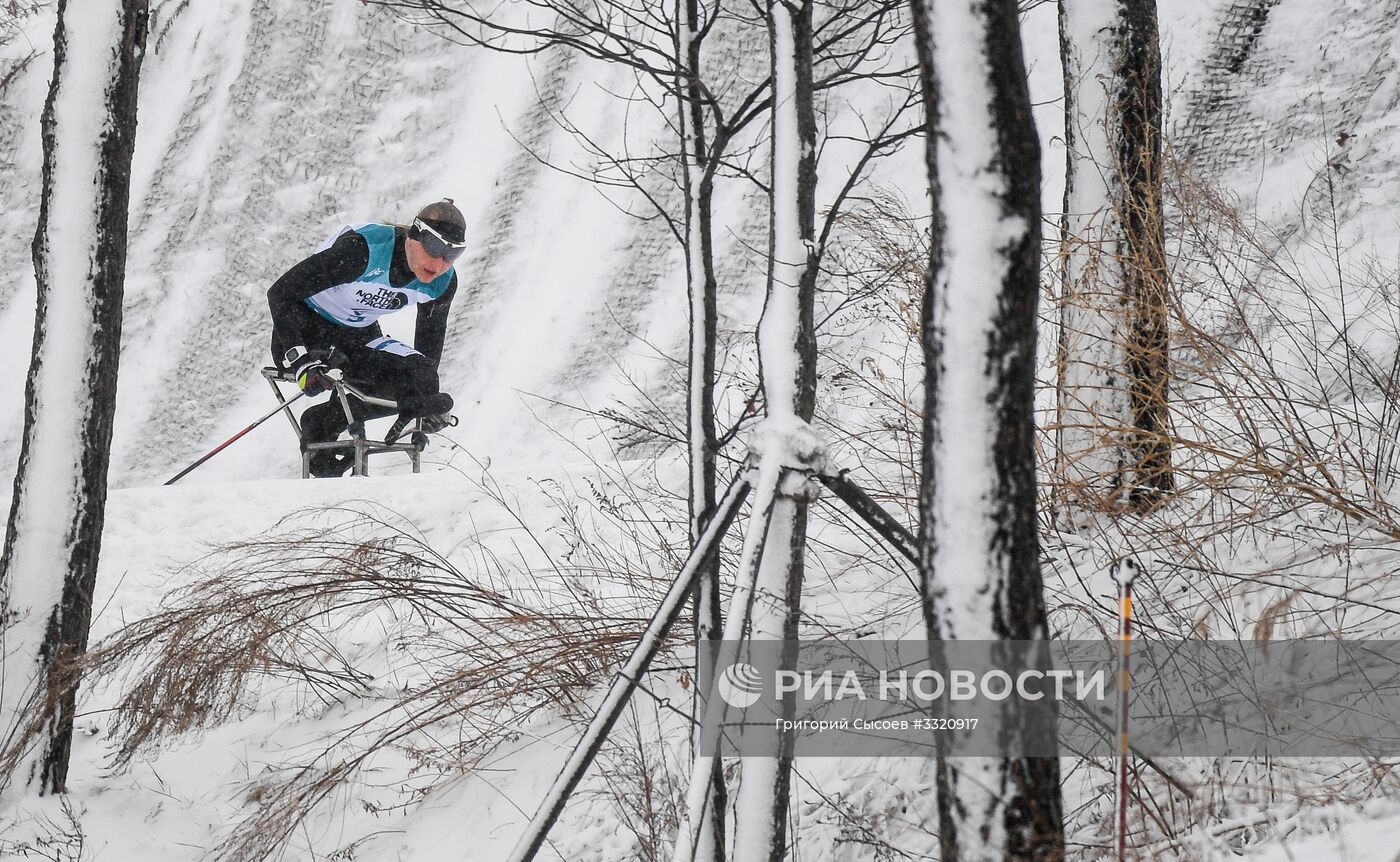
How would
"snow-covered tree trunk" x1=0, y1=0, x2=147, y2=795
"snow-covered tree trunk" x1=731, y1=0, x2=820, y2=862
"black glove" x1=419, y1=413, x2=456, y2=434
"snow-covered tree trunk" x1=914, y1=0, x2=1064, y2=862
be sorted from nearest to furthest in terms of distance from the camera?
"snow-covered tree trunk" x1=914, y1=0, x2=1064, y2=862 → "snow-covered tree trunk" x1=731, y1=0, x2=820, y2=862 → "snow-covered tree trunk" x1=0, y1=0, x2=147, y2=795 → "black glove" x1=419, y1=413, x2=456, y2=434

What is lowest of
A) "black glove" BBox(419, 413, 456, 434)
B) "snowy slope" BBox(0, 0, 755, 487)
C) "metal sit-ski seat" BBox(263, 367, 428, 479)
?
"metal sit-ski seat" BBox(263, 367, 428, 479)

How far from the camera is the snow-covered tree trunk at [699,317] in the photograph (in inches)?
90.4

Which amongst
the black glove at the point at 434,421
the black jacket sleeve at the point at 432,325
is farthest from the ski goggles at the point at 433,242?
the black glove at the point at 434,421

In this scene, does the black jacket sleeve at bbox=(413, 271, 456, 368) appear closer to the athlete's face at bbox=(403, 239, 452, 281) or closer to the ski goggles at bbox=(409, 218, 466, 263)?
the athlete's face at bbox=(403, 239, 452, 281)

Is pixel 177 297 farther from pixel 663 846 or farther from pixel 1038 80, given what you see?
Answer: pixel 663 846

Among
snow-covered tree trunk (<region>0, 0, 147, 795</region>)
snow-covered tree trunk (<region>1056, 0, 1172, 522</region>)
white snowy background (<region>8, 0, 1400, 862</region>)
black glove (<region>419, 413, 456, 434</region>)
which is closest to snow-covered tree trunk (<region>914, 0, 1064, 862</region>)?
white snowy background (<region>8, 0, 1400, 862</region>)

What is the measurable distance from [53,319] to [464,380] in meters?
6.97

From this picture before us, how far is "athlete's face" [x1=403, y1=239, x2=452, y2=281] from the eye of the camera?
6039 mm

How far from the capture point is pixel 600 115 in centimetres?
1191

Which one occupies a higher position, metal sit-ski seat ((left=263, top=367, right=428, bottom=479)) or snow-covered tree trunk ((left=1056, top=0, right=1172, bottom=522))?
metal sit-ski seat ((left=263, top=367, right=428, bottom=479))

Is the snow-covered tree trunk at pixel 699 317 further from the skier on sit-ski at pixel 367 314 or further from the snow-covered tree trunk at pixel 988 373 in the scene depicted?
the skier on sit-ski at pixel 367 314

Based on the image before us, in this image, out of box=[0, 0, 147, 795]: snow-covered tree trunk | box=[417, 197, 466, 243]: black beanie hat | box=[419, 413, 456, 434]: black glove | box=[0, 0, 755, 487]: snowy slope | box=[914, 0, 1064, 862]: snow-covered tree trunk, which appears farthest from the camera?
box=[0, 0, 755, 487]: snowy slope

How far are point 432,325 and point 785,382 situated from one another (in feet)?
16.6

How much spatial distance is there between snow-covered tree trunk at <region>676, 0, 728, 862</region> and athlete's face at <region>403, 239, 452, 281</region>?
3.72m
